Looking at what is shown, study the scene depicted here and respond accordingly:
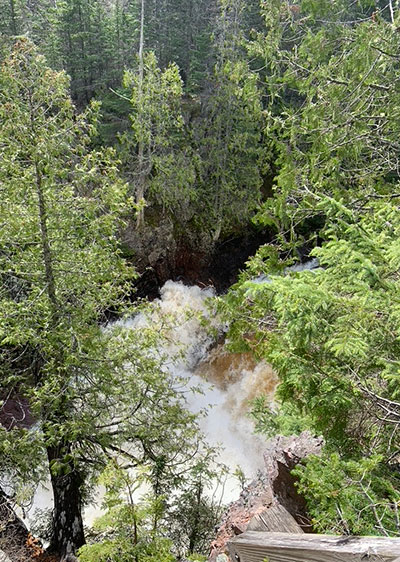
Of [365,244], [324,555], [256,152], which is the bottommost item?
[324,555]

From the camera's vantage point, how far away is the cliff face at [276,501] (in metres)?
2.26

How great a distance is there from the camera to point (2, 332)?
17.5 feet

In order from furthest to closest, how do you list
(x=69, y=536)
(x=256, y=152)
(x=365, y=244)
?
1. (x=256, y=152)
2. (x=69, y=536)
3. (x=365, y=244)

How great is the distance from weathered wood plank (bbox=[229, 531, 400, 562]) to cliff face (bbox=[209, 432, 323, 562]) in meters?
0.44

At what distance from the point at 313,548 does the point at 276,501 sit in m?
3.28

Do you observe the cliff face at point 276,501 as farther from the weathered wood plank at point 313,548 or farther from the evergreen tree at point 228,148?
the evergreen tree at point 228,148

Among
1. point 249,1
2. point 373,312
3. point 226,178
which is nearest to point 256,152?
point 226,178

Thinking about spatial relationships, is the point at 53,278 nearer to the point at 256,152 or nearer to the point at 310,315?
the point at 310,315

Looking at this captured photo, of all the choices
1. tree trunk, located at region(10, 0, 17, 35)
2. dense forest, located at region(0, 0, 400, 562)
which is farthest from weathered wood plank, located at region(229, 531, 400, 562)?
tree trunk, located at region(10, 0, 17, 35)

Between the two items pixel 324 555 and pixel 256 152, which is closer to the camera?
pixel 324 555

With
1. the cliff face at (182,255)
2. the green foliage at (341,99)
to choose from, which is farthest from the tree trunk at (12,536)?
the cliff face at (182,255)

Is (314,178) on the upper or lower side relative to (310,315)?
upper

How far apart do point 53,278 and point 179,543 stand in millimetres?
4812

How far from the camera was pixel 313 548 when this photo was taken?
4.41 feet
